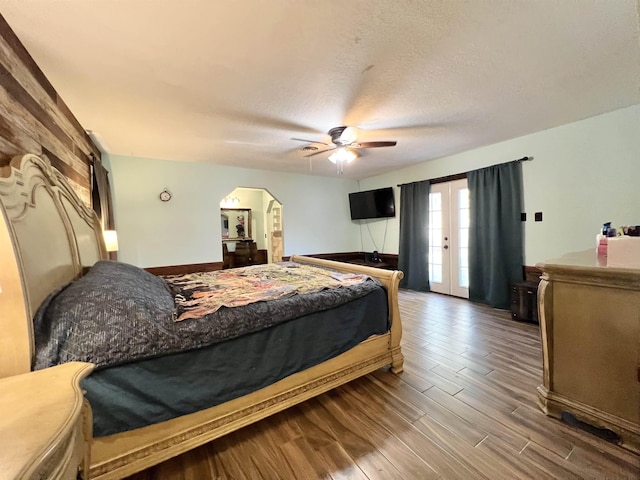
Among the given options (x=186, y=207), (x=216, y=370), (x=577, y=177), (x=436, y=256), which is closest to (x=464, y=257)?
(x=436, y=256)

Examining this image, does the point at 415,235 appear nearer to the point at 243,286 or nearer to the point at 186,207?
the point at 243,286

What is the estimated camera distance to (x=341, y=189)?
604 cm

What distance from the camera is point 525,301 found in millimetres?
3301

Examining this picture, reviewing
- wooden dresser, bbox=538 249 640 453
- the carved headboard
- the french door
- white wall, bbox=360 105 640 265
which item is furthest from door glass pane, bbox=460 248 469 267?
the carved headboard

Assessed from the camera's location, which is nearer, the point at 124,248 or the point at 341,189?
the point at 124,248

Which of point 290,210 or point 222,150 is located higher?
point 222,150

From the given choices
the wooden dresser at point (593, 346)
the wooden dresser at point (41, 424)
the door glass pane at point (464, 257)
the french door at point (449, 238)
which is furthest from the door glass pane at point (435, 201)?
the wooden dresser at point (41, 424)

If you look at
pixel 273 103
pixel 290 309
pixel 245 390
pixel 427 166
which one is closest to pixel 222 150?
pixel 273 103

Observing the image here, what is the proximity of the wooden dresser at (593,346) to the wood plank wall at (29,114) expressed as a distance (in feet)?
11.0

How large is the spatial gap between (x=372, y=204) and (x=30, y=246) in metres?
5.17

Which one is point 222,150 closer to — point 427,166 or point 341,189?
point 341,189

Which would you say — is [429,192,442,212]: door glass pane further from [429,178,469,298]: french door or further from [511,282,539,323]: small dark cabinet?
[511,282,539,323]: small dark cabinet

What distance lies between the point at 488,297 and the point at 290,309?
139 inches

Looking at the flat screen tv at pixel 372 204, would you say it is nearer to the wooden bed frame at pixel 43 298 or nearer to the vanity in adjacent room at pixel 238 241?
the vanity in adjacent room at pixel 238 241
